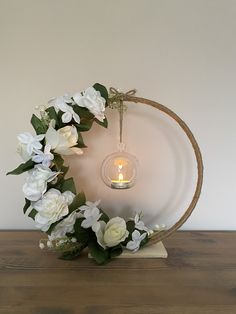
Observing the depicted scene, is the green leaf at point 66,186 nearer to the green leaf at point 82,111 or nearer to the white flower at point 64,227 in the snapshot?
the white flower at point 64,227

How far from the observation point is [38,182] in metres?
0.69

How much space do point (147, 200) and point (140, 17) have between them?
0.56 m

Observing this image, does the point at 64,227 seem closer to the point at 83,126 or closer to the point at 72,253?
the point at 72,253

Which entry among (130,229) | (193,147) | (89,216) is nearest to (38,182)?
(89,216)

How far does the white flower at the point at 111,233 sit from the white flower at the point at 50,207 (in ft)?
0.35

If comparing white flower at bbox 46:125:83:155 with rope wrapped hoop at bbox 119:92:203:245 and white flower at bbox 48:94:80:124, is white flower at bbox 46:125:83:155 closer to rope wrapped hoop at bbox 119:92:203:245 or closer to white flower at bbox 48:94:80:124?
white flower at bbox 48:94:80:124

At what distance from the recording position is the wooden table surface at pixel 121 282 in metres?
0.58

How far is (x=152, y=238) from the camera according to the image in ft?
2.73

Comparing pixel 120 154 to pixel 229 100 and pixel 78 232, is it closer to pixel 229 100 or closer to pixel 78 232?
pixel 78 232

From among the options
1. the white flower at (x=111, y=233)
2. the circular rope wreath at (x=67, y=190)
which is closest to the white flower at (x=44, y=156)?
the circular rope wreath at (x=67, y=190)

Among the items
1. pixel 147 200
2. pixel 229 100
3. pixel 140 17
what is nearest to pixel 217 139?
pixel 229 100

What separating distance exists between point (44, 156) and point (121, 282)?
0.33 metres

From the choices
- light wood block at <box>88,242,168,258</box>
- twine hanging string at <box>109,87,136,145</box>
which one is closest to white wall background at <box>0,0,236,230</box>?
twine hanging string at <box>109,87,136,145</box>

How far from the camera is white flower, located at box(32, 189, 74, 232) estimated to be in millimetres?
693
